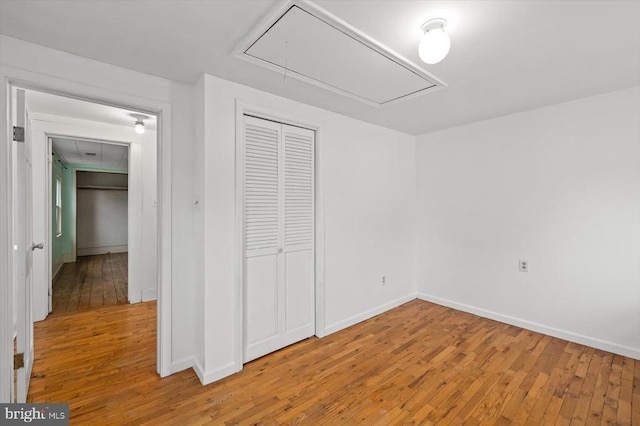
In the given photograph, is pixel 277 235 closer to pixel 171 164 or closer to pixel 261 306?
pixel 261 306

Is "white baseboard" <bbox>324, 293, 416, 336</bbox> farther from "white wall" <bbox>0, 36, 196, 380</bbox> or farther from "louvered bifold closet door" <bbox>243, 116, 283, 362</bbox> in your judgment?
"white wall" <bbox>0, 36, 196, 380</bbox>

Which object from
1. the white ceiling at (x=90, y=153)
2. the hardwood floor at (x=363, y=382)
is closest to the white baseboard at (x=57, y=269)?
the white ceiling at (x=90, y=153)

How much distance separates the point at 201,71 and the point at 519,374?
11.6 feet

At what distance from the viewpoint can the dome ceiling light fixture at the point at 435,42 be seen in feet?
5.03

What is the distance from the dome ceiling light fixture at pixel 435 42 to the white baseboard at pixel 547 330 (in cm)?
314

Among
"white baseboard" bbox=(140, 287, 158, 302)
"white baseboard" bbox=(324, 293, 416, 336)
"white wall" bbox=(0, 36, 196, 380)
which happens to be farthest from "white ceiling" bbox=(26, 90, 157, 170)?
"white baseboard" bbox=(324, 293, 416, 336)

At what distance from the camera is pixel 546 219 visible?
3.04m

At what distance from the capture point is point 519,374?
2301 mm

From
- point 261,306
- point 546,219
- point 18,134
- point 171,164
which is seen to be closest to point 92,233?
point 18,134

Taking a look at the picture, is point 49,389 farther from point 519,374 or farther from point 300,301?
point 519,374

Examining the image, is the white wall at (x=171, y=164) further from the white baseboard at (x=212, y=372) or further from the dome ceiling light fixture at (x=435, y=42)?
the dome ceiling light fixture at (x=435, y=42)

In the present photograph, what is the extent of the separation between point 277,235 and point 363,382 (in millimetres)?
1444

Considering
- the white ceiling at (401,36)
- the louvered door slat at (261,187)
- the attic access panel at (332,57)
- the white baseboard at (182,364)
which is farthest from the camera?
the louvered door slat at (261,187)

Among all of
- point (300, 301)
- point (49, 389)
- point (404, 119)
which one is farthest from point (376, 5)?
point (49, 389)
